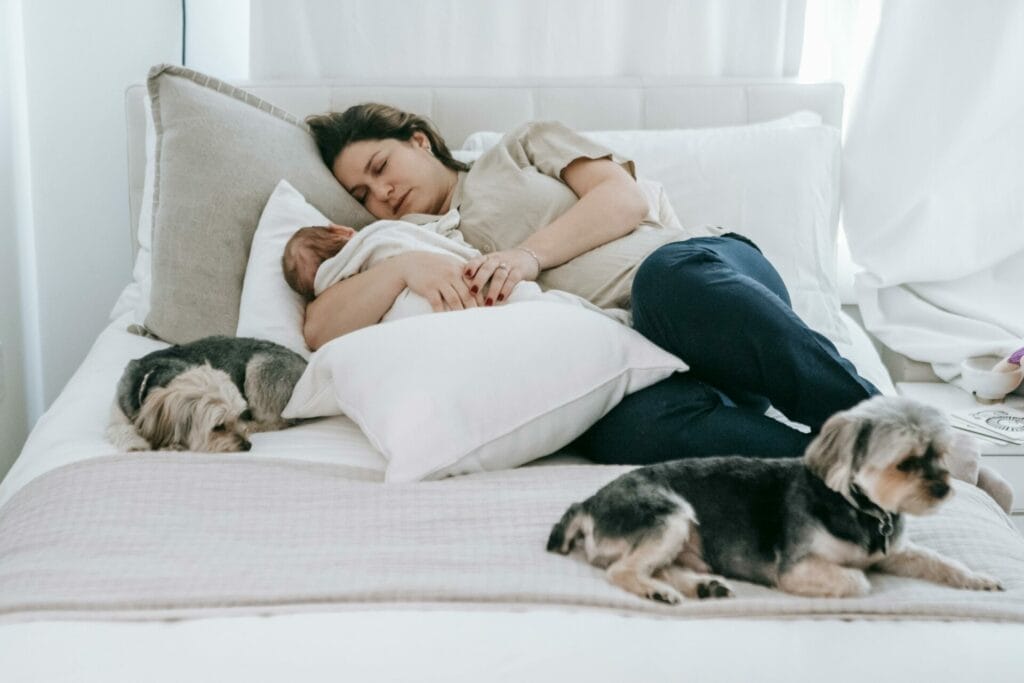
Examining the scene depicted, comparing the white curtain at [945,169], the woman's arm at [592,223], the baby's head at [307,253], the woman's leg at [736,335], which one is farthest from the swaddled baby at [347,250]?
the white curtain at [945,169]

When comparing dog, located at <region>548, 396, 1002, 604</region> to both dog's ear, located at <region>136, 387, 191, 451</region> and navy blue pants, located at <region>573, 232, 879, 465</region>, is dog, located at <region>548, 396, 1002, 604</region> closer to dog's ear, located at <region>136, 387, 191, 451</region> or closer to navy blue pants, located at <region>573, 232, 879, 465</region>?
navy blue pants, located at <region>573, 232, 879, 465</region>

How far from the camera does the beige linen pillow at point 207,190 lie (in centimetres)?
205

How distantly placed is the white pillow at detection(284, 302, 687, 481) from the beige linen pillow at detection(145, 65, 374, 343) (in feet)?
Result: 1.65

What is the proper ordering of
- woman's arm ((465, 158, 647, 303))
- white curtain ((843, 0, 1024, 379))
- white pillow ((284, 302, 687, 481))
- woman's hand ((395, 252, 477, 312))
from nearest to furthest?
white pillow ((284, 302, 687, 481)), woman's hand ((395, 252, 477, 312)), woman's arm ((465, 158, 647, 303)), white curtain ((843, 0, 1024, 379))

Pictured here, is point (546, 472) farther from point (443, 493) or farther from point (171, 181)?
point (171, 181)

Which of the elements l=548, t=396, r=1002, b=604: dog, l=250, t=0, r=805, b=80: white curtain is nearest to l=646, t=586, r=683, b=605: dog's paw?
l=548, t=396, r=1002, b=604: dog

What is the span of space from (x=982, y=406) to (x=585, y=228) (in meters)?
A: 0.94

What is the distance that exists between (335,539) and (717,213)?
1.39 m

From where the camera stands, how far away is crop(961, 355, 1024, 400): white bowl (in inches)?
86.8

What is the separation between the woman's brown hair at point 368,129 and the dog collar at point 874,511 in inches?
55.4

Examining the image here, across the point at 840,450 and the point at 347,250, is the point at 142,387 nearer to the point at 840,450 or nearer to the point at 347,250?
the point at 347,250

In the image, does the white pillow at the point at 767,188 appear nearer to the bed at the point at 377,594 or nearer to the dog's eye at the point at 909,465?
the bed at the point at 377,594

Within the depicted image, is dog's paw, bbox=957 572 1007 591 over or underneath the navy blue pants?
underneath

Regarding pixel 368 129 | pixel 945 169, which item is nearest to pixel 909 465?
pixel 368 129
